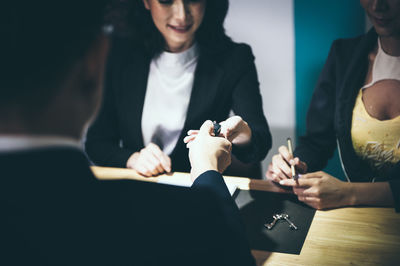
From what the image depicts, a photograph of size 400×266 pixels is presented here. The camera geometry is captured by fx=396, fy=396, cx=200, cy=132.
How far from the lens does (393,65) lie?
1.59m

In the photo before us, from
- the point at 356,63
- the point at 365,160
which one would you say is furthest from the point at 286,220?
the point at 356,63

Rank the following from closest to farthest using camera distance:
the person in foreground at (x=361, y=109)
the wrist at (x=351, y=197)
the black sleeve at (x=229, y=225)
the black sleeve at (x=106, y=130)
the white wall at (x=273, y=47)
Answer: the black sleeve at (x=229, y=225)
the wrist at (x=351, y=197)
the person in foreground at (x=361, y=109)
the black sleeve at (x=106, y=130)
the white wall at (x=273, y=47)

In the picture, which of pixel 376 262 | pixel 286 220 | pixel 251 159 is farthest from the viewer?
pixel 251 159

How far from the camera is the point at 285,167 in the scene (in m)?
1.46

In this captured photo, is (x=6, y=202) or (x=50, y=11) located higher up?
(x=50, y=11)

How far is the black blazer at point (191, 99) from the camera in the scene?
1829 millimetres

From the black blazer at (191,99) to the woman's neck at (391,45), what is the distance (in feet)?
1.87

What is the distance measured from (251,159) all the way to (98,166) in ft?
2.31

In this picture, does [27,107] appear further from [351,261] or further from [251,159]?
[251,159]

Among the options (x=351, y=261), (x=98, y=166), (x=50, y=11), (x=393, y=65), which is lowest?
(x=98, y=166)

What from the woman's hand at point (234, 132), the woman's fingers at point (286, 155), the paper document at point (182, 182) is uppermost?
the woman's hand at point (234, 132)

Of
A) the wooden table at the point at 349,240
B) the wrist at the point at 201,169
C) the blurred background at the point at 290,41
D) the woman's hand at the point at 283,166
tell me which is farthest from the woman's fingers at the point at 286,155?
the blurred background at the point at 290,41

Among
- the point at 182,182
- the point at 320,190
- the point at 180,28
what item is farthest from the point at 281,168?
the point at 180,28

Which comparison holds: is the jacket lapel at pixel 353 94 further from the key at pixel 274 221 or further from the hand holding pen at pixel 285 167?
the key at pixel 274 221
